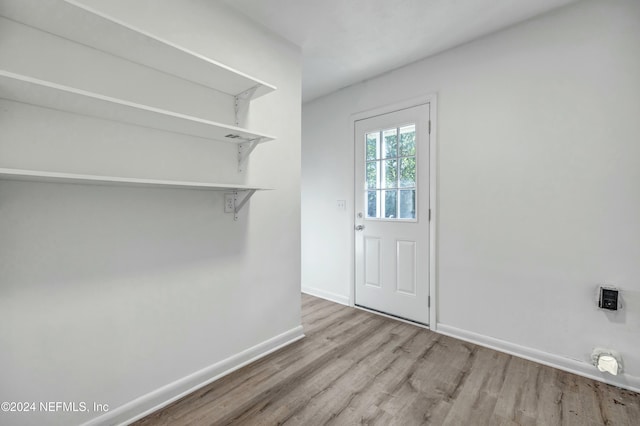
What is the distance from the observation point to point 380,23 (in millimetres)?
2145

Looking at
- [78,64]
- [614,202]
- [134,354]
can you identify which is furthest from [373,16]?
[134,354]

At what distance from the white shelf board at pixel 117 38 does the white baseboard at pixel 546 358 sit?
2459 mm

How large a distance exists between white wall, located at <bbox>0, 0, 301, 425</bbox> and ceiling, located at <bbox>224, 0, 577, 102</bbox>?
0.23m

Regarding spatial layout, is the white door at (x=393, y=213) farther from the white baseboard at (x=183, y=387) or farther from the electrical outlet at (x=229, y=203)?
the electrical outlet at (x=229, y=203)

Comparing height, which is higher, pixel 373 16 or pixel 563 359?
pixel 373 16

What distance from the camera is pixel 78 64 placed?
139 centimetres

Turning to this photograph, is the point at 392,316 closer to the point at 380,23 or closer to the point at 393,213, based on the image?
the point at 393,213

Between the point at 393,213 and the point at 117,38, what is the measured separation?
2.43m

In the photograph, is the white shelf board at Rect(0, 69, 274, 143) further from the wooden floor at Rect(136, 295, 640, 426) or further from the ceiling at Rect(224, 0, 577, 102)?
the wooden floor at Rect(136, 295, 640, 426)

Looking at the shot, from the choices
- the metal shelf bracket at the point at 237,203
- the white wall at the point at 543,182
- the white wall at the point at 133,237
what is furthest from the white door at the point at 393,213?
the metal shelf bracket at the point at 237,203

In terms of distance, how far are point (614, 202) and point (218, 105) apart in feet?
8.64

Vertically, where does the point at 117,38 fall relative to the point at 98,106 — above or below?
above

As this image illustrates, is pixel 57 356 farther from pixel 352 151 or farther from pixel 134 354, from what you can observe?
pixel 352 151

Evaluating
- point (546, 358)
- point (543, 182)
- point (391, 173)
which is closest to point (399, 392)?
point (546, 358)
